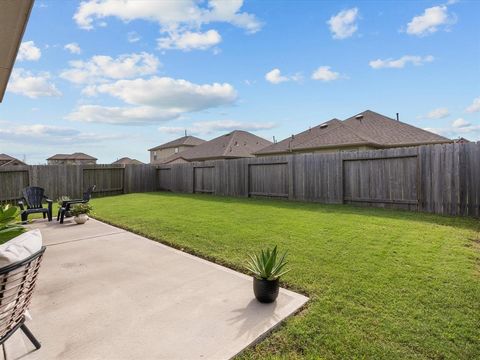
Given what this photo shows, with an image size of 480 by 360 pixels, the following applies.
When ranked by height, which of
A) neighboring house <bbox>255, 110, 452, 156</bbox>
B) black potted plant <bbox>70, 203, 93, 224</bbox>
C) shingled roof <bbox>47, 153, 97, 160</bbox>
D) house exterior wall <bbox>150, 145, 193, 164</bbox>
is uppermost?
shingled roof <bbox>47, 153, 97, 160</bbox>

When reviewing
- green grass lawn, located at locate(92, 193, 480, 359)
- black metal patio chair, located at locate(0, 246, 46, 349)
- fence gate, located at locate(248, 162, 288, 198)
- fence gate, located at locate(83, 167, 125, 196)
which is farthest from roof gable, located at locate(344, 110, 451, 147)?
black metal patio chair, located at locate(0, 246, 46, 349)

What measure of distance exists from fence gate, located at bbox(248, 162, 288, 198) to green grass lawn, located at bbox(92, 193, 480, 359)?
4.34 m

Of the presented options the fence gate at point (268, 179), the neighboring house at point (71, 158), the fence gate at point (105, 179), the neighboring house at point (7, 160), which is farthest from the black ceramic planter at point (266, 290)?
the neighboring house at point (71, 158)

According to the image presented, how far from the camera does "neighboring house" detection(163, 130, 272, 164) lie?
2717 cm

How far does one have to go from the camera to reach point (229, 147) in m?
27.4

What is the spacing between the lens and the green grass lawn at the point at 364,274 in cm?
217

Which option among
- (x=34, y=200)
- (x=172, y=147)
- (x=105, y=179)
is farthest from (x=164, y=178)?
(x=172, y=147)

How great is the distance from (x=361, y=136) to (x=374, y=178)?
937 centimetres

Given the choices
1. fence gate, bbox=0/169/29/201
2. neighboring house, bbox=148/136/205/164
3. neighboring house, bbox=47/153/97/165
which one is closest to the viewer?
fence gate, bbox=0/169/29/201

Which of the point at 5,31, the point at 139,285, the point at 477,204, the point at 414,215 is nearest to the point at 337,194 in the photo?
the point at 414,215

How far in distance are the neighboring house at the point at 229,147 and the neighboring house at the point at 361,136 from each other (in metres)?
6.13

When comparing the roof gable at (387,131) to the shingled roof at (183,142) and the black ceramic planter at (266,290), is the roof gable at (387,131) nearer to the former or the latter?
the black ceramic planter at (266,290)

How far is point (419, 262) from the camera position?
390cm

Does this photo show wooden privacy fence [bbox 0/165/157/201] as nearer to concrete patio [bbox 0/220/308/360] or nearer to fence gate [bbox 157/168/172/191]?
fence gate [bbox 157/168/172/191]
